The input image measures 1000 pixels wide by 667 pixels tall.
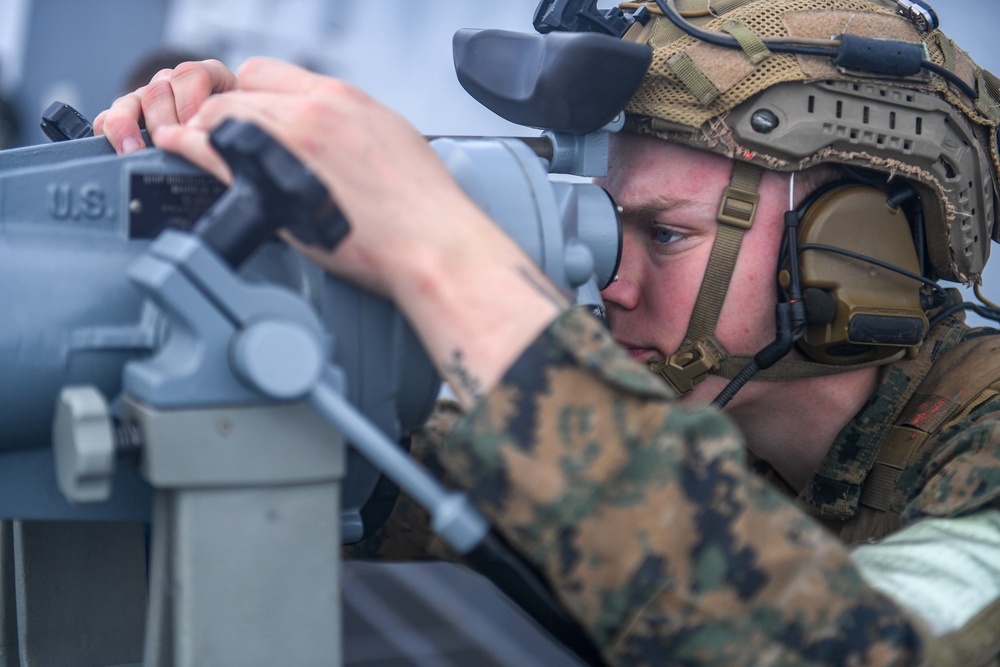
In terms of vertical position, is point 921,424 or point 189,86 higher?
point 189,86

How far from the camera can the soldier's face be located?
152cm

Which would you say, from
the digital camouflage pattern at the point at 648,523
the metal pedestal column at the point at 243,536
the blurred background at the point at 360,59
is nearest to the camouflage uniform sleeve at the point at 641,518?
the digital camouflage pattern at the point at 648,523

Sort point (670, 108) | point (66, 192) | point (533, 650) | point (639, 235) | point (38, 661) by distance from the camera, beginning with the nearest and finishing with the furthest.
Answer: point (66, 192) < point (38, 661) < point (670, 108) < point (639, 235) < point (533, 650)

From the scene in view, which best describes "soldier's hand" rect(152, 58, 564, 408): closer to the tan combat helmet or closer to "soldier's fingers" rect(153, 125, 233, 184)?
"soldier's fingers" rect(153, 125, 233, 184)

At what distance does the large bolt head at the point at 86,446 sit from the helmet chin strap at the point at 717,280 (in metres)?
0.94

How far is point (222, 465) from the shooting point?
748mm

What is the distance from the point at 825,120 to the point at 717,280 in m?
0.27

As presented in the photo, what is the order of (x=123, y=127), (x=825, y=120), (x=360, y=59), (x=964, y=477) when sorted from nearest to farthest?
1. (x=964, y=477)
2. (x=123, y=127)
3. (x=825, y=120)
4. (x=360, y=59)

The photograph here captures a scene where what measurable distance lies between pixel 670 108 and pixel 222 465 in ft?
3.09

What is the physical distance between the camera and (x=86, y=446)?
725 mm

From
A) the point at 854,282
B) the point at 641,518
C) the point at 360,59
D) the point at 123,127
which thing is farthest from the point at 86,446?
the point at 360,59

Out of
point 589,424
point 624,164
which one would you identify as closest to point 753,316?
point 624,164

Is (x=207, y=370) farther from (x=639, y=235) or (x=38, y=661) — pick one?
(x=639, y=235)

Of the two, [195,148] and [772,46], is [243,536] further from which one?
[772,46]
